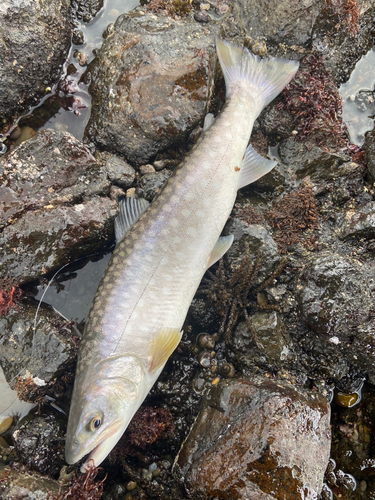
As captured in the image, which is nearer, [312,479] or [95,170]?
[312,479]

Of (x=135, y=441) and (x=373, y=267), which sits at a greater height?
(x=135, y=441)

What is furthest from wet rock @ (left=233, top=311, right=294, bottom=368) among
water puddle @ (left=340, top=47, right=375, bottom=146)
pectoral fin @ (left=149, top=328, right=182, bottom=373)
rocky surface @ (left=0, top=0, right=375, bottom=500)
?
water puddle @ (left=340, top=47, right=375, bottom=146)

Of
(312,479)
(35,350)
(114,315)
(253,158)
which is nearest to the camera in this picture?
(312,479)

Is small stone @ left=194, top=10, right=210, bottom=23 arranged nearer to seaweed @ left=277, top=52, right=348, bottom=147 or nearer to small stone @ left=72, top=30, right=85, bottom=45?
seaweed @ left=277, top=52, right=348, bottom=147

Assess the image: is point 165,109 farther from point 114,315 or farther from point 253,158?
point 114,315

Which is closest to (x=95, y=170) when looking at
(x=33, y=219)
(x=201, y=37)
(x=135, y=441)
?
(x=33, y=219)

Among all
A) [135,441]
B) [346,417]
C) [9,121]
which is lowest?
[346,417]

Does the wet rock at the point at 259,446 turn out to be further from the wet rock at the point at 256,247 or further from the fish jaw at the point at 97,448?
the wet rock at the point at 256,247

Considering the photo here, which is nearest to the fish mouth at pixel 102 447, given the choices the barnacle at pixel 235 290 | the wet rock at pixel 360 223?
the barnacle at pixel 235 290
